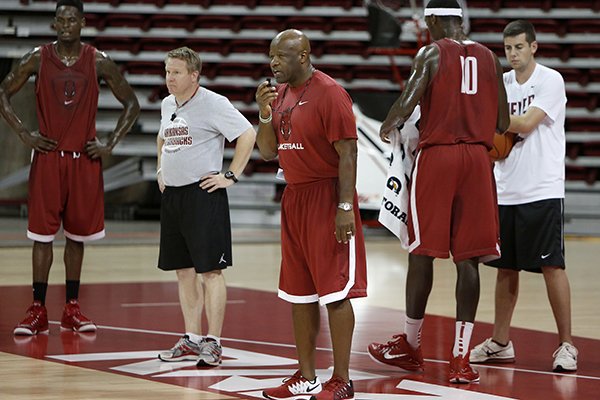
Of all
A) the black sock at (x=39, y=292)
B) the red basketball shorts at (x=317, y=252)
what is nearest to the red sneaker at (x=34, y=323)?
the black sock at (x=39, y=292)

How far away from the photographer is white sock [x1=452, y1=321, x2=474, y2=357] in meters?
5.63

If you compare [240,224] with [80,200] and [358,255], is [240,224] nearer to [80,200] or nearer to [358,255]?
[80,200]

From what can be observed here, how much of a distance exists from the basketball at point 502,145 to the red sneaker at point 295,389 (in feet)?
6.03

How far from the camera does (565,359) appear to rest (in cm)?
596

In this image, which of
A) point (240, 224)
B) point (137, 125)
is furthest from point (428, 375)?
point (137, 125)

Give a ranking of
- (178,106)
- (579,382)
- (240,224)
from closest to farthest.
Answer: (579,382) < (178,106) < (240,224)

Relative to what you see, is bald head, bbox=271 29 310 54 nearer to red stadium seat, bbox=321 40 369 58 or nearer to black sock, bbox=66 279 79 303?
black sock, bbox=66 279 79 303

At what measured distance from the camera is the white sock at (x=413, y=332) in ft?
19.7

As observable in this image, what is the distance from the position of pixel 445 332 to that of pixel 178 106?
229cm

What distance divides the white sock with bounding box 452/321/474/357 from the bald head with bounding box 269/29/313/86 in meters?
1.52

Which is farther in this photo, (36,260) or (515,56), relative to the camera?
(36,260)

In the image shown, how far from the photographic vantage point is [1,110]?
7.60 m

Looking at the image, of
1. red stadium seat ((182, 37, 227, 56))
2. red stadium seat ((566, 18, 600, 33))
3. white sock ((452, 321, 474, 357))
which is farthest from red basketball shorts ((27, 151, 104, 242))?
red stadium seat ((566, 18, 600, 33))

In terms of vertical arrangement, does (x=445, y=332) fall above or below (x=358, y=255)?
below
